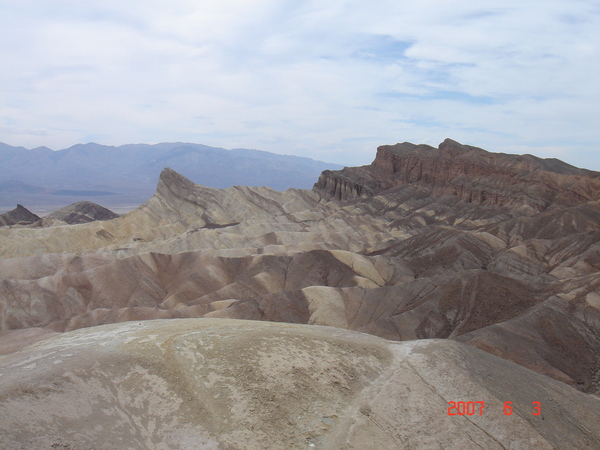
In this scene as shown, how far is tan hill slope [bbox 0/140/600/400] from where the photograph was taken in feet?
108

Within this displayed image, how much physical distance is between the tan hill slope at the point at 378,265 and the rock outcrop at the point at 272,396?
12.9m

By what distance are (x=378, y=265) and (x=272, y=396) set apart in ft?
128

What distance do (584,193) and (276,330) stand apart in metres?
68.3

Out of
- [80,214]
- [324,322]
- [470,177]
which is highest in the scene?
[470,177]

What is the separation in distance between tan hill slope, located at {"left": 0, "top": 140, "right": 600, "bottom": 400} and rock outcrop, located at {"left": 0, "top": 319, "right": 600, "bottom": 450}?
12.9m

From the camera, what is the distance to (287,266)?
49531 millimetres

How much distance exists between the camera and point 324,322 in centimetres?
3534

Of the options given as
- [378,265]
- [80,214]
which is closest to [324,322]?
[378,265]

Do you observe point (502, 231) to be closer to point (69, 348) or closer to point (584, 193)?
point (584, 193)

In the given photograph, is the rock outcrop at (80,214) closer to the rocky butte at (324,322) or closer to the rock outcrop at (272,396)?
the rocky butte at (324,322)

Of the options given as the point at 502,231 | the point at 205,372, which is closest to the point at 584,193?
the point at 502,231
